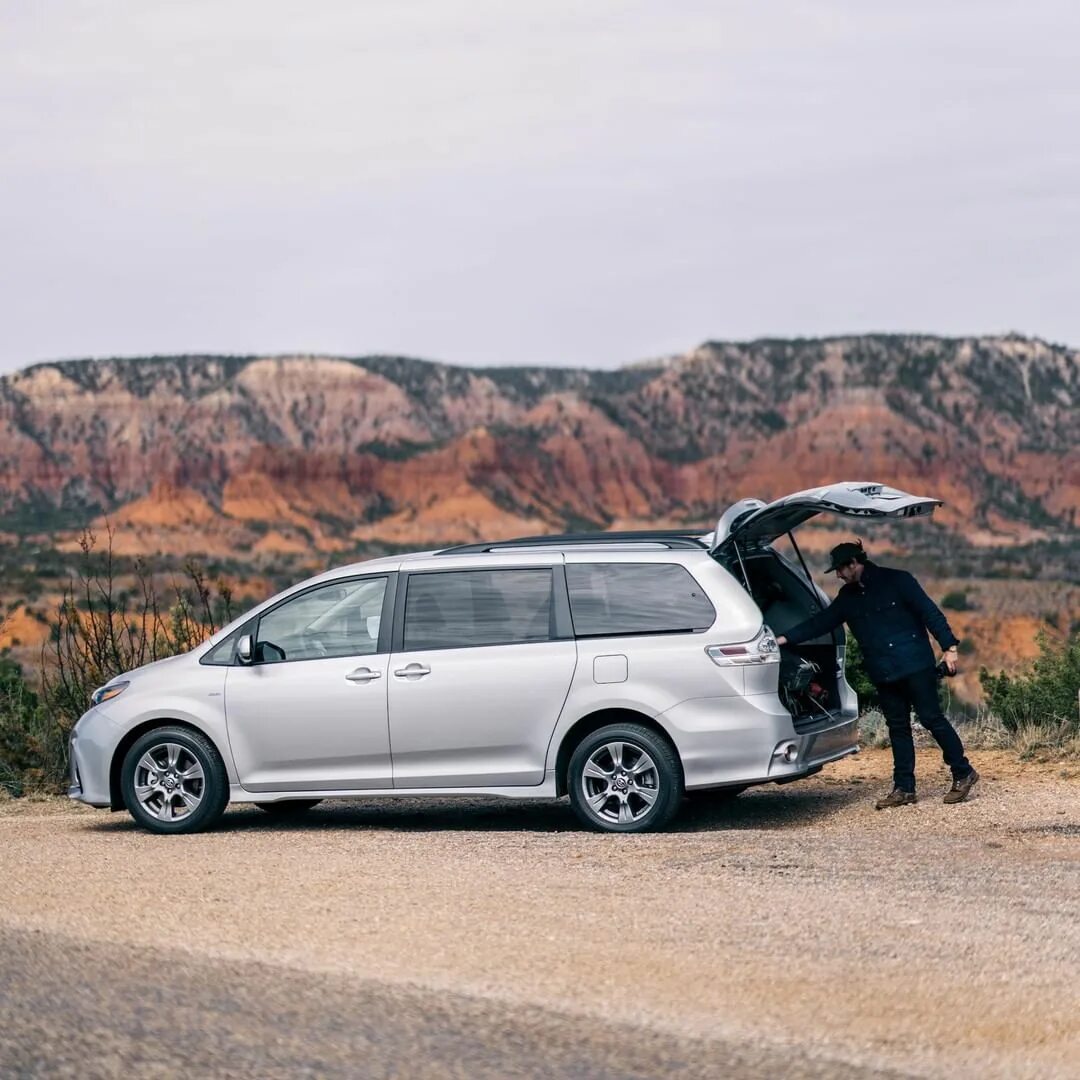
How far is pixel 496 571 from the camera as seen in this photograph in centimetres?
1160

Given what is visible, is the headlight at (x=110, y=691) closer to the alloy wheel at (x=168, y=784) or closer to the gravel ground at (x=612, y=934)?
the alloy wheel at (x=168, y=784)

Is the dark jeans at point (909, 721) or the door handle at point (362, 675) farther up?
the door handle at point (362, 675)

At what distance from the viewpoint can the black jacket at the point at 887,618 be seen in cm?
1173

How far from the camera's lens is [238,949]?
7.76 metres

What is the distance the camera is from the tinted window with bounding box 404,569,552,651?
1147 cm

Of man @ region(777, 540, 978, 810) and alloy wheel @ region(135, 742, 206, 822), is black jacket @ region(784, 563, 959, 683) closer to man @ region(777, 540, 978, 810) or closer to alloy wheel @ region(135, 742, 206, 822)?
man @ region(777, 540, 978, 810)

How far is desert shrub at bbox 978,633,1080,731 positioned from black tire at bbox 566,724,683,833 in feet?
17.7

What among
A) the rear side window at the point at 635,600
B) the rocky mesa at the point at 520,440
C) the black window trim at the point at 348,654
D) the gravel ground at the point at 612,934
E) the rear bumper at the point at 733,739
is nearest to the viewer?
the gravel ground at the point at 612,934

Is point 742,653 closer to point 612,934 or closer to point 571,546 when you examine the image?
point 571,546

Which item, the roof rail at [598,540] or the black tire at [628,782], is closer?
the black tire at [628,782]

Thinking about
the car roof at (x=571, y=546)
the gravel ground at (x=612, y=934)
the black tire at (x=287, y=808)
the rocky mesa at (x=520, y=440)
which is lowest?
the gravel ground at (x=612, y=934)

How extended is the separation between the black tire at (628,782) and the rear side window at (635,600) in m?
0.64

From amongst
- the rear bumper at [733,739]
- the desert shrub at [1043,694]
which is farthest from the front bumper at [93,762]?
the desert shrub at [1043,694]

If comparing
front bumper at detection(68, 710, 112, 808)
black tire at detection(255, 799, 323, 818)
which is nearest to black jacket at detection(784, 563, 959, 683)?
black tire at detection(255, 799, 323, 818)
